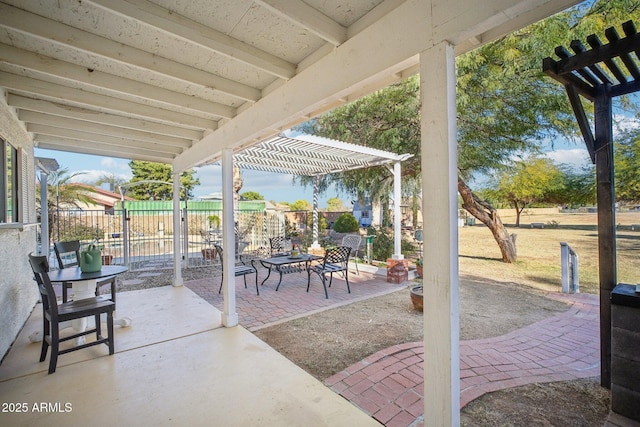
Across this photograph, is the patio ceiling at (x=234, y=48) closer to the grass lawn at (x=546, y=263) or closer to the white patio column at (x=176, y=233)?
the white patio column at (x=176, y=233)

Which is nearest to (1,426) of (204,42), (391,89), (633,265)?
(204,42)

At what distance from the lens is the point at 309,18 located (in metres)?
1.68

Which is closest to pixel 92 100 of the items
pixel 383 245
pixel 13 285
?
pixel 13 285

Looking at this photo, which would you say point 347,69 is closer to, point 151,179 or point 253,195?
point 151,179

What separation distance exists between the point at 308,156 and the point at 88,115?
389 centimetres

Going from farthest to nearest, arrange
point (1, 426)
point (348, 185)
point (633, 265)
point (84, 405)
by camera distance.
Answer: point (348, 185), point (633, 265), point (84, 405), point (1, 426)

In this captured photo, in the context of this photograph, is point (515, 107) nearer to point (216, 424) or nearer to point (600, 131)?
point (600, 131)

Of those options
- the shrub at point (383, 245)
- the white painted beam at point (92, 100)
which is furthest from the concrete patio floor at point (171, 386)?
the shrub at point (383, 245)

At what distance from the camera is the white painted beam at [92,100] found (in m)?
2.54

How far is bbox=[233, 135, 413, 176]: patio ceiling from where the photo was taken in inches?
208

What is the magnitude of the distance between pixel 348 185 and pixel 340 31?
8718 mm

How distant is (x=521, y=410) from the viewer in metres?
2.09

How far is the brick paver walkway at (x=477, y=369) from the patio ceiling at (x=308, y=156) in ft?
Answer: 10.6

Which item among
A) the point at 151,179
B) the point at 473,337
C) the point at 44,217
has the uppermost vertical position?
the point at 151,179
